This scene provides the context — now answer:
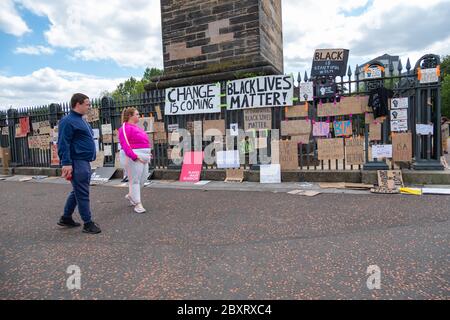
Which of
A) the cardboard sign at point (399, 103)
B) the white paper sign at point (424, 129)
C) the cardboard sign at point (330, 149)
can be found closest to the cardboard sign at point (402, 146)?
the white paper sign at point (424, 129)

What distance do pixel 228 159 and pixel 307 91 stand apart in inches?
97.0

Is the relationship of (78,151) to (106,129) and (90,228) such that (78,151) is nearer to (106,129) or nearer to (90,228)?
(90,228)

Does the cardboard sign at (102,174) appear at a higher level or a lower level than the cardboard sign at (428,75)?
lower

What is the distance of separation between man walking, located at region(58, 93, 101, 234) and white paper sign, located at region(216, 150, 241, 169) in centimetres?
430

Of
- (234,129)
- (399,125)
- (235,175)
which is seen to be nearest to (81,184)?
(235,175)

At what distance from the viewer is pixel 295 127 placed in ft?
25.1

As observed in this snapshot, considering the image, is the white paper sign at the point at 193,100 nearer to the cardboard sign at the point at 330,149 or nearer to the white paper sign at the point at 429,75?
the cardboard sign at the point at 330,149

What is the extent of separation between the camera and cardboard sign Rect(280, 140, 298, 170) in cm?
766

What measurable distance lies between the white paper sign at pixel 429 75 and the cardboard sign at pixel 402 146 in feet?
3.66

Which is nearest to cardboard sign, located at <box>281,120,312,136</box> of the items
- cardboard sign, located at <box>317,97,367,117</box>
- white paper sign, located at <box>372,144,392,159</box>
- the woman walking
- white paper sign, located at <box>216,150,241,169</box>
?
cardboard sign, located at <box>317,97,367,117</box>

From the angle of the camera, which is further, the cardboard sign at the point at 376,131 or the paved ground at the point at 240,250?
the cardboard sign at the point at 376,131

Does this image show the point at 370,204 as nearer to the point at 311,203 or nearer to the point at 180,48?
the point at 311,203

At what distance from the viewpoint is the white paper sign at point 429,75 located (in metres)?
6.68
